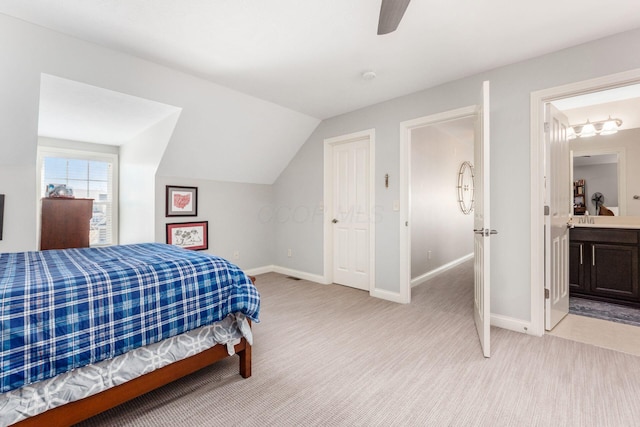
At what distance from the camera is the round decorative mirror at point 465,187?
17.9 ft

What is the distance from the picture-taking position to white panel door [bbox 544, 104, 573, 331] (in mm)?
2539

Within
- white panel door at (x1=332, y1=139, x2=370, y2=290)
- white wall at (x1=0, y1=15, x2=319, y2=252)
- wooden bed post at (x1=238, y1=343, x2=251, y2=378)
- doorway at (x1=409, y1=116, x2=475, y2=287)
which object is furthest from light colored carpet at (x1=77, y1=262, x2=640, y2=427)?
white wall at (x1=0, y1=15, x2=319, y2=252)

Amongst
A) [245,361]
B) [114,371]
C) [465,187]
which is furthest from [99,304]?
[465,187]

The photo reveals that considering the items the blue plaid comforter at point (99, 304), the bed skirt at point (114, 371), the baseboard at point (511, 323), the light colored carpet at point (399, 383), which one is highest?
the blue plaid comforter at point (99, 304)

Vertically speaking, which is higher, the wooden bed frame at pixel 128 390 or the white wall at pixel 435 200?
the white wall at pixel 435 200

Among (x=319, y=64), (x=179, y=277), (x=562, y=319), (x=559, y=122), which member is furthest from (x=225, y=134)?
(x=562, y=319)

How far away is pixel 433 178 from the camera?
15.1 feet

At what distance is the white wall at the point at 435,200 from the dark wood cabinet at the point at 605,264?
1.68m

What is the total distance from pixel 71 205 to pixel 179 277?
10.2 feet

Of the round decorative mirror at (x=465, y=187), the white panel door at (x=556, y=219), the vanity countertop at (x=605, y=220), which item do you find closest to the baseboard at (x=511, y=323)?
the white panel door at (x=556, y=219)

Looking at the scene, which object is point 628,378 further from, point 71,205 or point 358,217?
point 71,205

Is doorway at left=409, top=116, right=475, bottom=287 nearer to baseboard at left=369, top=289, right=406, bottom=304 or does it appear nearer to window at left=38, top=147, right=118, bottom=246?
baseboard at left=369, top=289, right=406, bottom=304

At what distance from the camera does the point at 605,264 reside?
328 centimetres

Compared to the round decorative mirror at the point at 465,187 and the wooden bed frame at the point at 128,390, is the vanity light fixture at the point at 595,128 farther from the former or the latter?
the wooden bed frame at the point at 128,390
